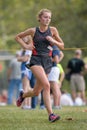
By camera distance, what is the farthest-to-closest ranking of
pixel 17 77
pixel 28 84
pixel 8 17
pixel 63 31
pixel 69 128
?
pixel 8 17 < pixel 63 31 < pixel 17 77 < pixel 28 84 < pixel 69 128

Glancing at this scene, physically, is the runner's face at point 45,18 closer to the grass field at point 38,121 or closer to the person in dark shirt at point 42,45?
the person in dark shirt at point 42,45

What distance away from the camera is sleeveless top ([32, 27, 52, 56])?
478 inches

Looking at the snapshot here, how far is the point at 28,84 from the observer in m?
15.9

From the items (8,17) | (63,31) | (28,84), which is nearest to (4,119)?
(28,84)

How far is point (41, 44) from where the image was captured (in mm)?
12141

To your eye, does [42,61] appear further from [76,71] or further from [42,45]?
[76,71]

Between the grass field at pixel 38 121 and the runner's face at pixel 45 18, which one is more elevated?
the runner's face at pixel 45 18

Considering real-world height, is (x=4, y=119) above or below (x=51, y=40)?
below

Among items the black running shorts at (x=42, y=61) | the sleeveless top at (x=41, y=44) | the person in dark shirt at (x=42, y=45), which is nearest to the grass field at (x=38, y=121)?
the person in dark shirt at (x=42, y=45)

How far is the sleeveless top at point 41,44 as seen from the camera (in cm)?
1214

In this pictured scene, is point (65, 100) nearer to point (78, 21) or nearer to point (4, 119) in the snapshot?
point (4, 119)

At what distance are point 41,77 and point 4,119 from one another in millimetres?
1152

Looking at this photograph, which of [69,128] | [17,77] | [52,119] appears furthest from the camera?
[17,77]

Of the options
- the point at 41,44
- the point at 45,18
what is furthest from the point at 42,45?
the point at 45,18
